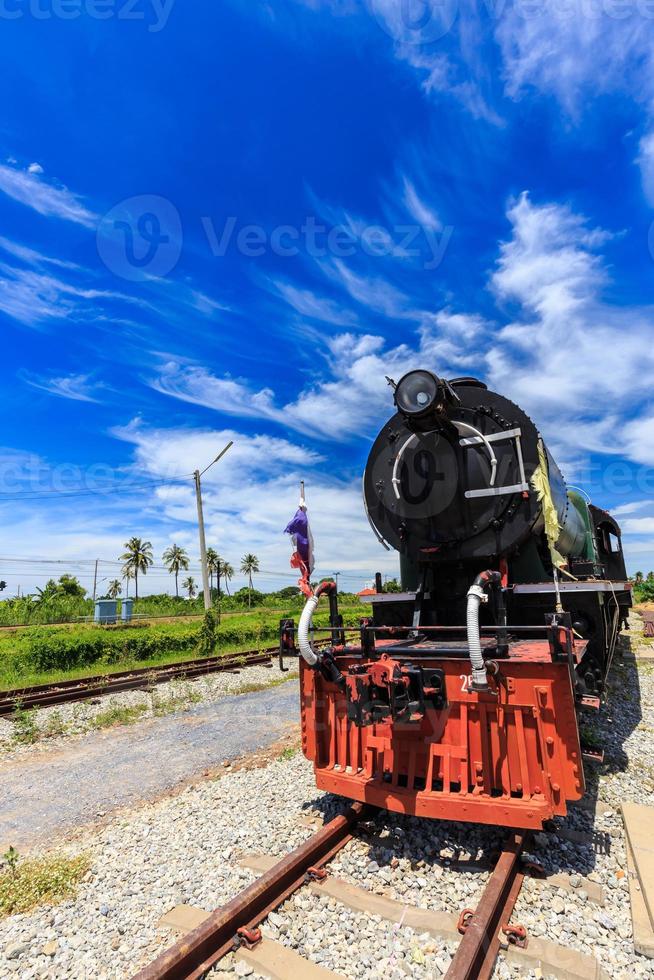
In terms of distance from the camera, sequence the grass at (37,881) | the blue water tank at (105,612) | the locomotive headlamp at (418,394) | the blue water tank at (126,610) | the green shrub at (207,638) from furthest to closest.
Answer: the blue water tank at (126,610) < the blue water tank at (105,612) < the green shrub at (207,638) < the locomotive headlamp at (418,394) < the grass at (37,881)

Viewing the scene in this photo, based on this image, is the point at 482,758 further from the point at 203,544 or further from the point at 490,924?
the point at 203,544

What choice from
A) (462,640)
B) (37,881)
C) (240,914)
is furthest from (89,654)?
(240,914)

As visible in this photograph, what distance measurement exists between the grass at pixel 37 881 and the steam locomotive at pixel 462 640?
209 cm

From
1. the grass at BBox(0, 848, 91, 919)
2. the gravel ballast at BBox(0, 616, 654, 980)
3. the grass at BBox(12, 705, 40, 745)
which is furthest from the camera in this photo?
the grass at BBox(12, 705, 40, 745)

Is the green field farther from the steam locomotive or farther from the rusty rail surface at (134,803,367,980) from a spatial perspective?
the rusty rail surface at (134,803,367,980)

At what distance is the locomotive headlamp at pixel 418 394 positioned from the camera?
16.3ft

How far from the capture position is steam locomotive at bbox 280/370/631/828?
3986 millimetres

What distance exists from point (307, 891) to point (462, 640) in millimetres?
2602

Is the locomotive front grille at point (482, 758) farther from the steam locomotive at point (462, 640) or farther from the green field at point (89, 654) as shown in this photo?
the green field at point (89, 654)

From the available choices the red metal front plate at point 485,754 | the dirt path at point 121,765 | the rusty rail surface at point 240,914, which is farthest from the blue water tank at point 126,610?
the rusty rail surface at point 240,914

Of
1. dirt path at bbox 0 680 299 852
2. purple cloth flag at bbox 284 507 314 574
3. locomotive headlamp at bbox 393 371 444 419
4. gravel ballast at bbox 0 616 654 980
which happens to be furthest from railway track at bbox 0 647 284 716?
locomotive headlamp at bbox 393 371 444 419

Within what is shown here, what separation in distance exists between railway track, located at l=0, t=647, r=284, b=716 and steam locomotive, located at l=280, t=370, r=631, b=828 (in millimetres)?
8167

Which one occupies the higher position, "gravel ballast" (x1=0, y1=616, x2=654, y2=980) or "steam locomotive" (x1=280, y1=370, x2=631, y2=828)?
"steam locomotive" (x1=280, y1=370, x2=631, y2=828)

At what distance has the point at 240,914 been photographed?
10.7ft
